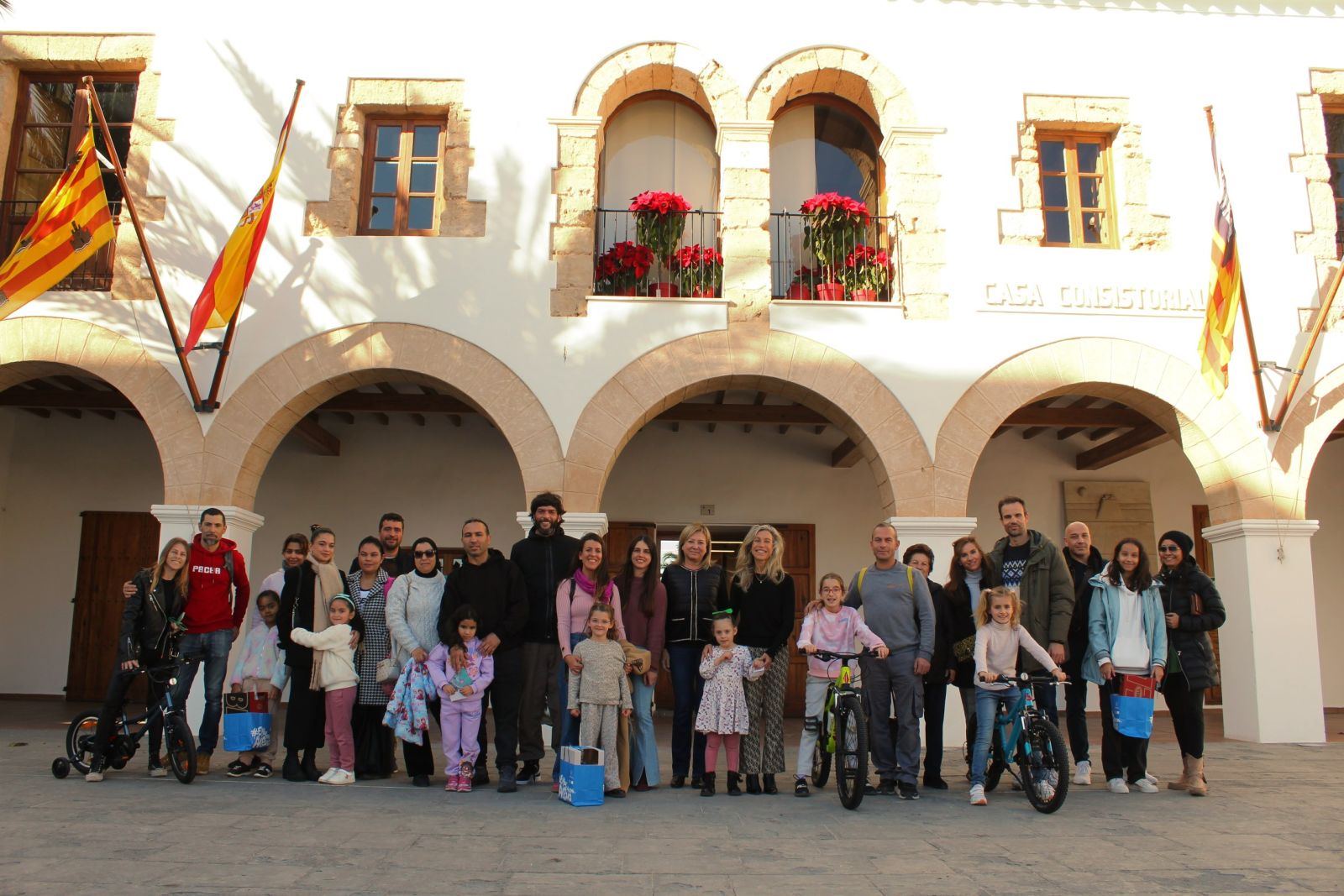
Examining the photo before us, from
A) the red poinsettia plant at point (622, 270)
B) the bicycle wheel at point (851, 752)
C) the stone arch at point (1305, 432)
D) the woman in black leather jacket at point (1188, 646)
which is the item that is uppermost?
the red poinsettia plant at point (622, 270)

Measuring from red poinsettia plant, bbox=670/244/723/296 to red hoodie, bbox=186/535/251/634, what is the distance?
453cm


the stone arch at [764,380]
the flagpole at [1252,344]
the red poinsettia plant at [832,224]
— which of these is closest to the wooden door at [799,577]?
the stone arch at [764,380]

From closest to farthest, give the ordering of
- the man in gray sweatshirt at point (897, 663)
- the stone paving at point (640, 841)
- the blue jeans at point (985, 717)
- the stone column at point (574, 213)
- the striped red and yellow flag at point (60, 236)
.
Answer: the stone paving at point (640, 841) → the blue jeans at point (985, 717) → the man in gray sweatshirt at point (897, 663) → the striped red and yellow flag at point (60, 236) → the stone column at point (574, 213)

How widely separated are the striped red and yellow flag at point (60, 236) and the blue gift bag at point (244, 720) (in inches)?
Answer: 154

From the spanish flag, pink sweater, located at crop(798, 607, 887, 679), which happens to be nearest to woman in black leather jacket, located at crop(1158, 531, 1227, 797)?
pink sweater, located at crop(798, 607, 887, 679)

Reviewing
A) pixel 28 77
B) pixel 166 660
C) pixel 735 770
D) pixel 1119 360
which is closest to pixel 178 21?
pixel 28 77

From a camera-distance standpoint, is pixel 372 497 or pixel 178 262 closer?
pixel 178 262

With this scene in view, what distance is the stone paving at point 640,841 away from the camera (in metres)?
3.91

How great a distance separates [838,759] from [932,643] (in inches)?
36.3

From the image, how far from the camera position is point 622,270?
30.2ft

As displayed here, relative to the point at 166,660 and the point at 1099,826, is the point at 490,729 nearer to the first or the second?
the point at 166,660

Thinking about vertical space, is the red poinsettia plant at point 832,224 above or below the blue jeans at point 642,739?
above

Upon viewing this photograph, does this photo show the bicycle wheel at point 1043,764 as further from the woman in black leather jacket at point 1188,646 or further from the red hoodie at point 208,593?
the red hoodie at point 208,593

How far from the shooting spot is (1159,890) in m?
3.87
